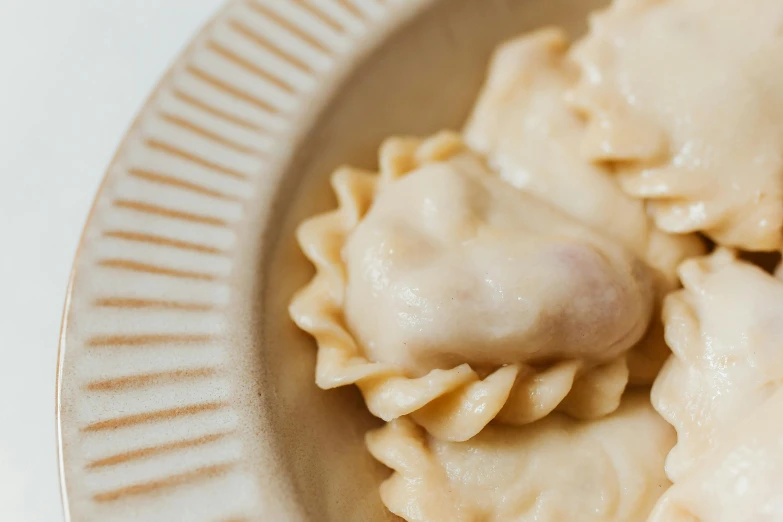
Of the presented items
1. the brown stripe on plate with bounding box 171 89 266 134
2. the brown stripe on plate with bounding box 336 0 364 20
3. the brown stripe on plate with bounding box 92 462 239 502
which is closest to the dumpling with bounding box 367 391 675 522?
the brown stripe on plate with bounding box 92 462 239 502

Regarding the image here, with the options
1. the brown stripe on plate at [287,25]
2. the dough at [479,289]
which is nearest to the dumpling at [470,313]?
the dough at [479,289]

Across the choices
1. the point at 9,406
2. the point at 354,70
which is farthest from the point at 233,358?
the point at 354,70

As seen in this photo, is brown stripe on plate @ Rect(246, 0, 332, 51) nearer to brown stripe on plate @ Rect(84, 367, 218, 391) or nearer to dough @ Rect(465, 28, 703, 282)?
dough @ Rect(465, 28, 703, 282)

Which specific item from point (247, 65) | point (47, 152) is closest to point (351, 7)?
point (247, 65)

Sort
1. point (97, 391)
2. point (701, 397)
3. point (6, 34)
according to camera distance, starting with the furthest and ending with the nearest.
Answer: point (6, 34), point (701, 397), point (97, 391)

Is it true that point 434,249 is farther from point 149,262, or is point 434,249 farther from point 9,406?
point 9,406

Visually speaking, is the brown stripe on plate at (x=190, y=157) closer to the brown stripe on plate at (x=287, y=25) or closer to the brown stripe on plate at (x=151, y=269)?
the brown stripe on plate at (x=151, y=269)
